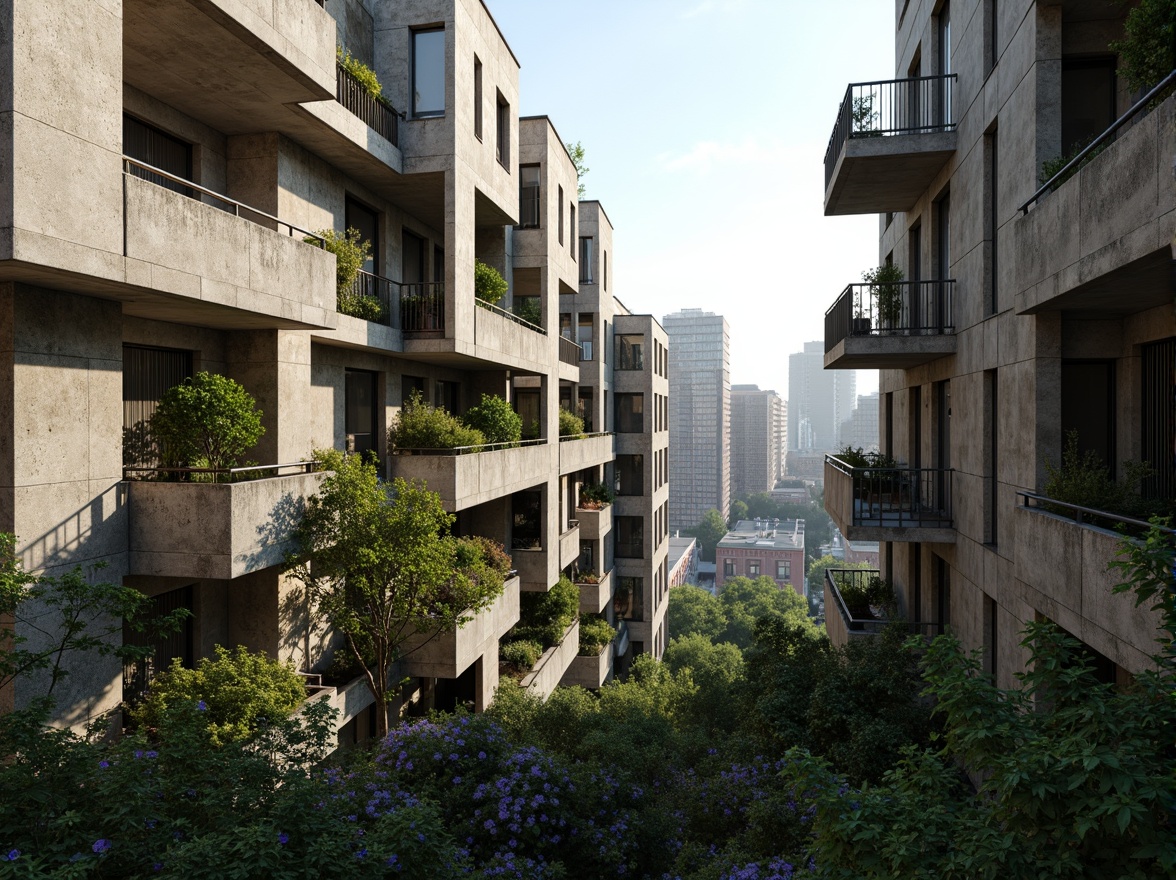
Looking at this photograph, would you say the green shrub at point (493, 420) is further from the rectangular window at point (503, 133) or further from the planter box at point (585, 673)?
the planter box at point (585, 673)

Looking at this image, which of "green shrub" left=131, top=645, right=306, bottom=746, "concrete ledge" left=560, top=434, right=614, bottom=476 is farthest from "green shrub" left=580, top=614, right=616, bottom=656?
"green shrub" left=131, top=645, right=306, bottom=746

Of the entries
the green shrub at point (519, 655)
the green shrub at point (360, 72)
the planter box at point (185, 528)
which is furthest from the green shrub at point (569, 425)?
the planter box at point (185, 528)

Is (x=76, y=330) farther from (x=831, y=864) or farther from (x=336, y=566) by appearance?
(x=831, y=864)

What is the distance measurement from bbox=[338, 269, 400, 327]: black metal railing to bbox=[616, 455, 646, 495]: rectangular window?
83.1ft

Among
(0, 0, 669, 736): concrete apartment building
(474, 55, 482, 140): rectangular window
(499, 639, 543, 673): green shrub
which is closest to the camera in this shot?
(0, 0, 669, 736): concrete apartment building

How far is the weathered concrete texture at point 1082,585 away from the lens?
7.16m

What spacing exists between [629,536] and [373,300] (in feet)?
91.3

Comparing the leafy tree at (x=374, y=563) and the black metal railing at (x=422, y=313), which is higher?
the black metal railing at (x=422, y=313)

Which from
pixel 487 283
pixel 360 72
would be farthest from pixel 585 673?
pixel 360 72

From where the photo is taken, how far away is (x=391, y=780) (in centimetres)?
1071

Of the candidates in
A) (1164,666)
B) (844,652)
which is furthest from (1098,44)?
(844,652)

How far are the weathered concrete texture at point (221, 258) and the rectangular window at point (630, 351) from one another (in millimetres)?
29020

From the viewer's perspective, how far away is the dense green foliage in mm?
10768

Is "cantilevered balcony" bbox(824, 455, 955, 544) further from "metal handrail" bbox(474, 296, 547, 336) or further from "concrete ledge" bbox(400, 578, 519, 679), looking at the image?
"metal handrail" bbox(474, 296, 547, 336)
